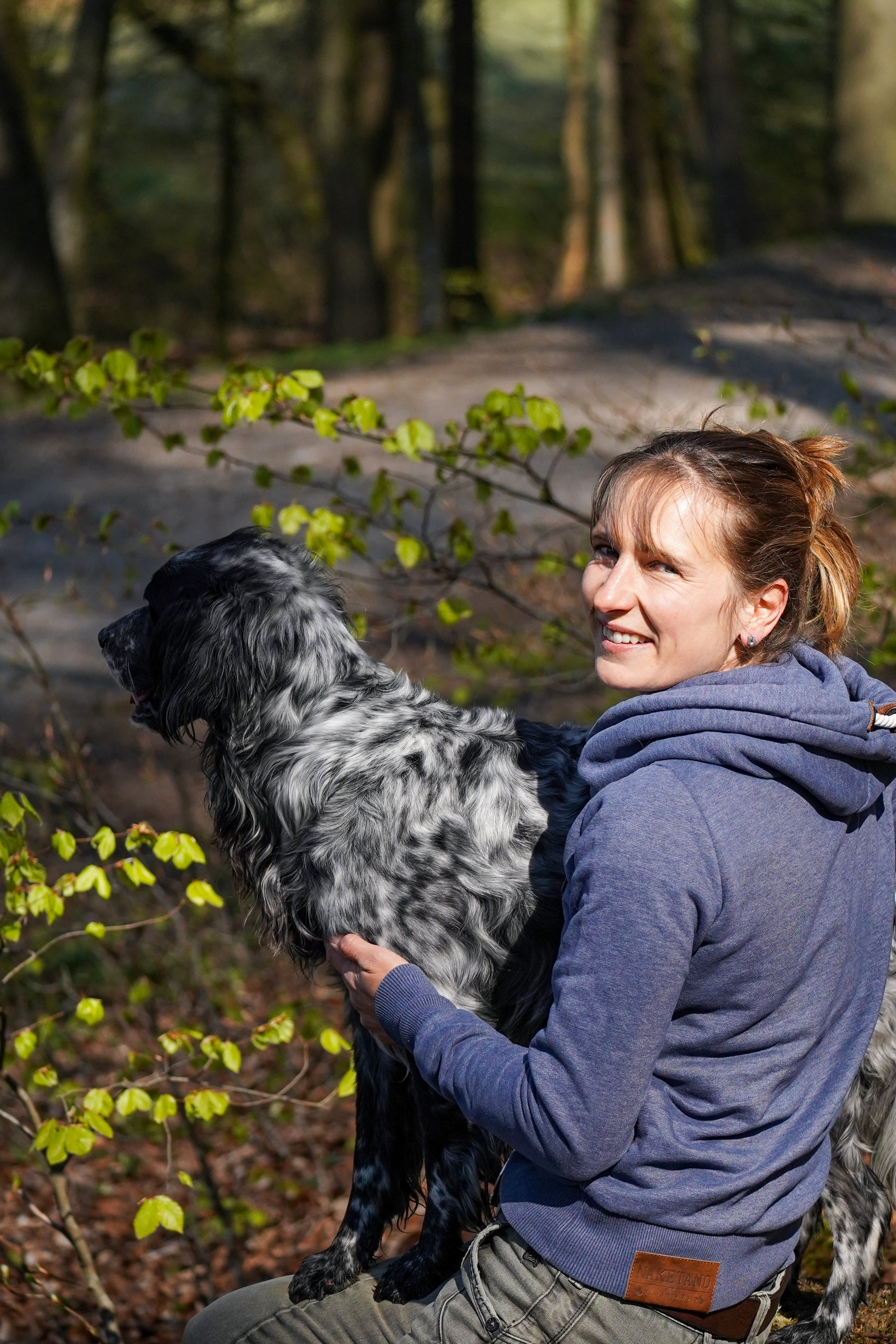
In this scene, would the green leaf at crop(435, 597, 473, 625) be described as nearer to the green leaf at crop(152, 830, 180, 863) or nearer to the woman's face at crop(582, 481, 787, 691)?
the green leaf at crop(152, 830, 180, 863)

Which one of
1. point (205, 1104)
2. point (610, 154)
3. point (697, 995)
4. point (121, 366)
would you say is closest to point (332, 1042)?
point (205, 1104)

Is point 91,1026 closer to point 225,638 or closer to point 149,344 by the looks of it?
Result: point 225,638

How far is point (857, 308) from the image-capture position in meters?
14.3

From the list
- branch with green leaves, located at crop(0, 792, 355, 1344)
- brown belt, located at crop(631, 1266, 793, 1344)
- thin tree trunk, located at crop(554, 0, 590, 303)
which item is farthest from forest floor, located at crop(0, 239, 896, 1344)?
thin tree trunk, located at crop(554, 0, 590, 303)

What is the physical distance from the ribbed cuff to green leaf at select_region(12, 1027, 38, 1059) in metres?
1.32

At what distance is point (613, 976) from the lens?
5.53ft

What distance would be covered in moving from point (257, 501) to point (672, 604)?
9.83 m

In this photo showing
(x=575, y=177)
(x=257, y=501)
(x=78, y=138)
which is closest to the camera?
(x=257, y=501)

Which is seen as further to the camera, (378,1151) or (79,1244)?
(79,1244)

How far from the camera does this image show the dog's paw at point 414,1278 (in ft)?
8.22

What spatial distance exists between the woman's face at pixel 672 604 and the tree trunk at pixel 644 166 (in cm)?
2045

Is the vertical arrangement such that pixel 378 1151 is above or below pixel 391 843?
below

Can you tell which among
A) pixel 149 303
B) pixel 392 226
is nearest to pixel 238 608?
pixel 392 226

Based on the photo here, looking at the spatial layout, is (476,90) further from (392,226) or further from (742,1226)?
(742,1226)
